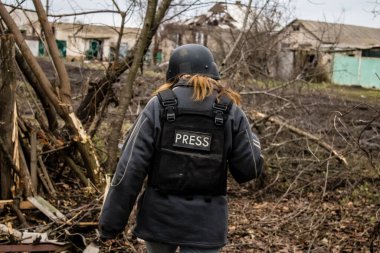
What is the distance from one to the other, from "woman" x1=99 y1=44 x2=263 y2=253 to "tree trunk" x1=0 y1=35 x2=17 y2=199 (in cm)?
284

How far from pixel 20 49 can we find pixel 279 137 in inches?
183

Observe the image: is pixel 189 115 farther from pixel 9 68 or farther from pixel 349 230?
pixel 349 230

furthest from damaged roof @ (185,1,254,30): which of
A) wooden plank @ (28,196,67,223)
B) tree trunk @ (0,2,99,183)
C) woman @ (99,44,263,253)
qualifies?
woman @ (99,44,263,253)

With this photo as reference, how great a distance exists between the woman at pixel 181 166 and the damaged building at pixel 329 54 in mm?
3169

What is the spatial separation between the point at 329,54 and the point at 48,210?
7633mm

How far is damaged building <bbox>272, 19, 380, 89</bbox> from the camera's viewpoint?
986 cm

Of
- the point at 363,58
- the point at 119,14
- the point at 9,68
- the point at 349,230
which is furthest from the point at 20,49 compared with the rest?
the point at 363,58

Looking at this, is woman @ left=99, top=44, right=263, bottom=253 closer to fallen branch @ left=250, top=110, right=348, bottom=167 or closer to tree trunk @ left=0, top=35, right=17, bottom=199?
tree trunk @ left=0, top=35, right=17, bottom=199

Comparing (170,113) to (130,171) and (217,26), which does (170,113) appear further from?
(217,26)

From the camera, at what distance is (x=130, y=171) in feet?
9.12

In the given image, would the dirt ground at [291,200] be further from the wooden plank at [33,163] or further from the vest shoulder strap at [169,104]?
the vest shoulder strap at [169,104]

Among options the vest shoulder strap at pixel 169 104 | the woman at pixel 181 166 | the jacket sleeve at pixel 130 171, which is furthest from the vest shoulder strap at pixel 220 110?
the jacket sleeve at pixel 130 171

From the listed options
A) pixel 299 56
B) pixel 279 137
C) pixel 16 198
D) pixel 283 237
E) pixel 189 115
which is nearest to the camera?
pixel 189 115

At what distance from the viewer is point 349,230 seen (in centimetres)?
605
